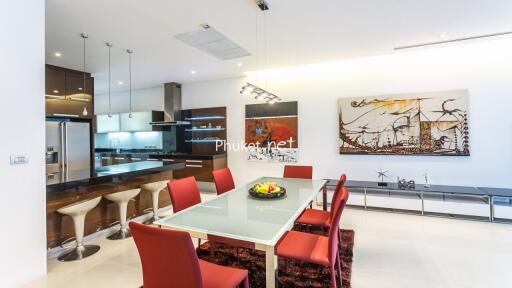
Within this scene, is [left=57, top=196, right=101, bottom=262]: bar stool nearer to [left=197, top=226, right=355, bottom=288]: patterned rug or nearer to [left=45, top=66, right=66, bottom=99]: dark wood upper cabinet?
[left=197, top=226, right=355, bottom=288]: patterned rug

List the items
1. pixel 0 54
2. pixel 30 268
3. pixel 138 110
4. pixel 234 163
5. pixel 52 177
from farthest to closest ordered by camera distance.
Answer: pixel 138 110 < pixel 234 163 < pixel 52 177 < pixel 30 268 < pixel 0 54

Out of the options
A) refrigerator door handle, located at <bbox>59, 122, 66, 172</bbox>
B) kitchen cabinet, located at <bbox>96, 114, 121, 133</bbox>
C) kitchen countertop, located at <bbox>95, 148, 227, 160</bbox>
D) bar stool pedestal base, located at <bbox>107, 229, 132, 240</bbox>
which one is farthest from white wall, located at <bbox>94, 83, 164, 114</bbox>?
bar stool pedestal base, located at <bbox>107, 229, 132, 240</bbox>

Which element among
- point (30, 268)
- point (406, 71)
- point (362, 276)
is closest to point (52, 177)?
point (30, 268)

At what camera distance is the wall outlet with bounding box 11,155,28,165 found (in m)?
2.26

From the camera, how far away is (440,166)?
4.42 meters

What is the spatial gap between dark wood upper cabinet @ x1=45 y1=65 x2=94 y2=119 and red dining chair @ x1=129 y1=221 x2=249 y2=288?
380 cm

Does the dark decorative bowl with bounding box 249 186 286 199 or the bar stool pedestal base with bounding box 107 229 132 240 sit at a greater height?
the dark decorative bowl with bounding box 249 186 286 199

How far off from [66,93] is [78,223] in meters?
2.96

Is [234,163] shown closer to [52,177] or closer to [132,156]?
[132,156]

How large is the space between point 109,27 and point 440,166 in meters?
5.75

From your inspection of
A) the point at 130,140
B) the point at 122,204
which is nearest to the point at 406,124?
the point at 122,204

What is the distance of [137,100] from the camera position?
7.34 metres

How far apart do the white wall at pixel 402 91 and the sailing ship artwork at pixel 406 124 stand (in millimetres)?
132

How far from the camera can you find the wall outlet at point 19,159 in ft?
7.40
